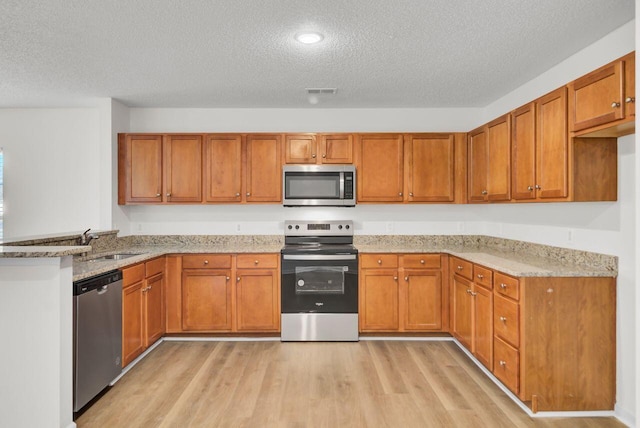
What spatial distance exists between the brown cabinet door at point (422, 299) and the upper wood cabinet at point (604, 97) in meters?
2.00

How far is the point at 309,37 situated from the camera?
2.66 meters

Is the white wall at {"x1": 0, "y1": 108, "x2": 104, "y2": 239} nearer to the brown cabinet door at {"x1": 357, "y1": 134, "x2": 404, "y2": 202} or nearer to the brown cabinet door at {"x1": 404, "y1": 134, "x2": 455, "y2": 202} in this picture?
the brown cabinet door at {"x1": 357, "y1": 134, "x2": 404, "y2": 202}

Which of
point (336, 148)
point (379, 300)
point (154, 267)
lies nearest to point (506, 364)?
point (379, 300)

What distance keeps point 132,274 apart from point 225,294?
1006mm

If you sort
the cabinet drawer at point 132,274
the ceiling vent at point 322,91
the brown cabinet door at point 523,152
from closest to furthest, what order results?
the brown cabinet door at point 523,152, the cabinet drawer at point 132,274, the ceiling vent at point 322,91

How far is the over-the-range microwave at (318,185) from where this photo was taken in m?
4.23

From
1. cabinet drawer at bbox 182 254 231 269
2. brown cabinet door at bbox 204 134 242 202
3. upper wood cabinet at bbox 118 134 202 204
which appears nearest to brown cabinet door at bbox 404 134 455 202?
brown cabinet door at bbox 204 134 242 202

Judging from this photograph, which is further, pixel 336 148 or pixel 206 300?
pixel 336 148

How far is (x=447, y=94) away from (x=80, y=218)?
441 cm

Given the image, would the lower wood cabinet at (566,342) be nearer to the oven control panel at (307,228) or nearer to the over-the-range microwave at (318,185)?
the over-the-range microwave at (318,185)

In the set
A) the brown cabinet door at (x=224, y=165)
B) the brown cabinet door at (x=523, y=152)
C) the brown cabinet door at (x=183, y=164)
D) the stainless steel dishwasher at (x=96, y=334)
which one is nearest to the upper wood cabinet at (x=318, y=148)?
the brown cabinet door at (x=224, y=165)

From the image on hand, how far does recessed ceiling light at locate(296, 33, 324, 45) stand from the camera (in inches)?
104

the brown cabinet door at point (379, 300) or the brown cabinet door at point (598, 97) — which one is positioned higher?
the brown cabinet door at point (598, 97)

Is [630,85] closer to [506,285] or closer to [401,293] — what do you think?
[506,285]
